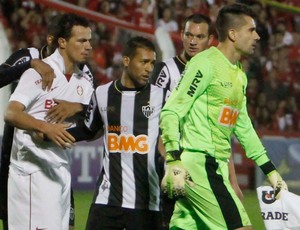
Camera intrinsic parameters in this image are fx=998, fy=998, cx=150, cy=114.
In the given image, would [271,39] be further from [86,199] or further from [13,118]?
[13,118]

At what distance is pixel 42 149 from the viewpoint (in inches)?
258

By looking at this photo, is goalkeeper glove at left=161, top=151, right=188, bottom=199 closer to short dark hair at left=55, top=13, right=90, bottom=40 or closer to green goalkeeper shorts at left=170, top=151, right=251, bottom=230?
green goalkeeper shorts at left=170, top=151, right=251, bottom=230

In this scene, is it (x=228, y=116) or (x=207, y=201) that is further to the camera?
(x=228, y=116)

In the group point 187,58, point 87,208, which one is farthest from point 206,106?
point 87,208

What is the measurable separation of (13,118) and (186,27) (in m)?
2.38

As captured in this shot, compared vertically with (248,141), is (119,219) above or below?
below

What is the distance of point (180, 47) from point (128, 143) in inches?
301

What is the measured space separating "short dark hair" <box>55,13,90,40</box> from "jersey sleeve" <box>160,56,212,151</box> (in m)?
1.02

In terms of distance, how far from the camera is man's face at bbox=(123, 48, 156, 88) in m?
7.02

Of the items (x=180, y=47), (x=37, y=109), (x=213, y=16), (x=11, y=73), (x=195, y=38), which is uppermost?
(x=213, y=16)

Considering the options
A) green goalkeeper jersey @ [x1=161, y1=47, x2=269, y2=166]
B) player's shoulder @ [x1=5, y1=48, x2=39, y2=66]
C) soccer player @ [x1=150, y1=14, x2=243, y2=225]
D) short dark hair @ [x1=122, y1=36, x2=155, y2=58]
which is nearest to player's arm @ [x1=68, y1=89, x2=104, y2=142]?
short dark hair @ [x1=122, y1=36, x2=155, y2=58]

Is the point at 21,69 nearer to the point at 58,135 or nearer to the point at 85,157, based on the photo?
the point at 58,135

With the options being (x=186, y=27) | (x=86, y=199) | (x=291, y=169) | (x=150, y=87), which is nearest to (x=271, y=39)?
(x=291, y=169)

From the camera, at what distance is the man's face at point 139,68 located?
23.0 ft
